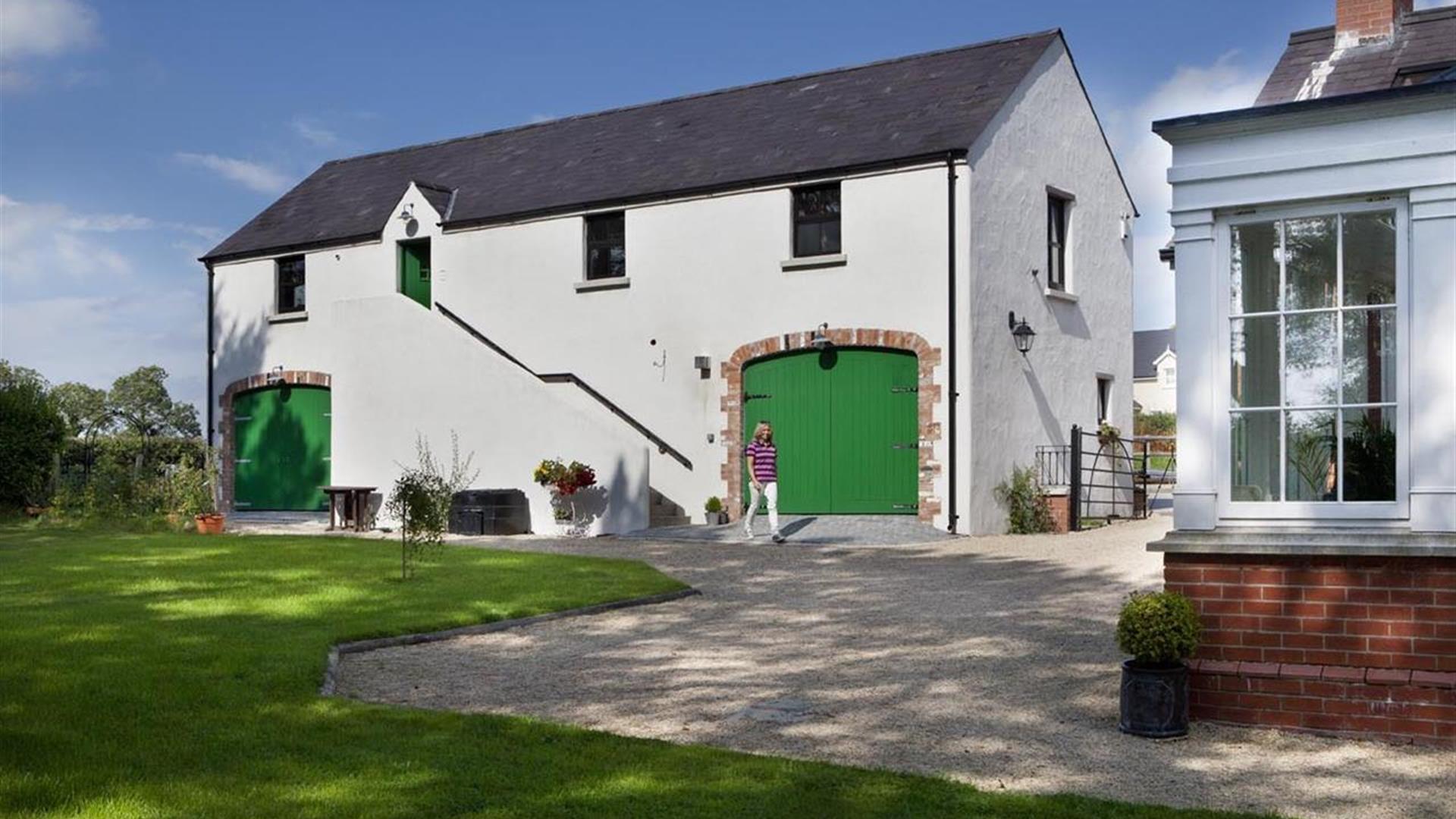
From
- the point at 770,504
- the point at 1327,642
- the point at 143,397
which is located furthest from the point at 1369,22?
the point at 143,397

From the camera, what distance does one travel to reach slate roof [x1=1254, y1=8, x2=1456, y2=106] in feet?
48.1

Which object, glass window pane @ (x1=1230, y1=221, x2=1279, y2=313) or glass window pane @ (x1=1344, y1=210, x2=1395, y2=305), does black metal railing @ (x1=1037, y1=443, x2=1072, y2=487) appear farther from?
glass window pane @ (x1=1344, y1=210, x2=1395, y2=305)

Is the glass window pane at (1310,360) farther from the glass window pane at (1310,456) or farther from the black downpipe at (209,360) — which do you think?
the black downpipe at (209,360)

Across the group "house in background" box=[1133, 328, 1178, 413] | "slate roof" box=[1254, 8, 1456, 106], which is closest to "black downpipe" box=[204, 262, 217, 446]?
"slate roof" box=[1254, 8, 1456, 106]

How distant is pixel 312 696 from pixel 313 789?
1.96 m

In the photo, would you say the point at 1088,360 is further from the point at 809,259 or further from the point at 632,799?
the point at 632,799

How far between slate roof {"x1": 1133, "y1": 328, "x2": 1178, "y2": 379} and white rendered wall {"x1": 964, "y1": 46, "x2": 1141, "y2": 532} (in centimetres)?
5595

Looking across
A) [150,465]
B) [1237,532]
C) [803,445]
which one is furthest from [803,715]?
[150,465]

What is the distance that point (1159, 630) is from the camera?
643 centimetres

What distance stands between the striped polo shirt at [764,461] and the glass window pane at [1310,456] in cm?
1104

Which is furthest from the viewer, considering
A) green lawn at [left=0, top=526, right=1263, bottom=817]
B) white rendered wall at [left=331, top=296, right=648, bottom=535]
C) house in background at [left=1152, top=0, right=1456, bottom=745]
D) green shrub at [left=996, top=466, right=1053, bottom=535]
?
white rendered wall at [left=331, top=296, right=648, bottom=535]

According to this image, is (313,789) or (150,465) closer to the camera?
(313,789)

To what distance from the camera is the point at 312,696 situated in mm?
6965

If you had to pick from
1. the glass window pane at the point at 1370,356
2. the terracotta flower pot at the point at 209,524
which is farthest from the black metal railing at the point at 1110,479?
the glass window pane at the point at 1370,356
